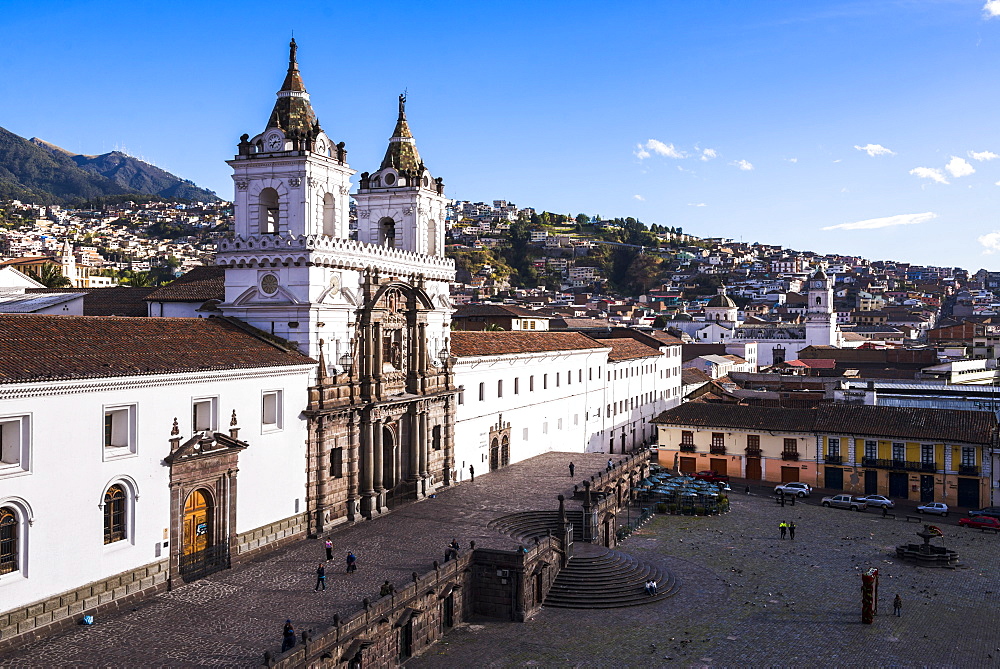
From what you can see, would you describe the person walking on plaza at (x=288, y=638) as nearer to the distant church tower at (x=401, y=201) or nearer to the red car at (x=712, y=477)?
the distant church tower at (x=401, y=201)

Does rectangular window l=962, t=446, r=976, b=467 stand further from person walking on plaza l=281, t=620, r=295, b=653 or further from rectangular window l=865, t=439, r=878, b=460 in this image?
Answer: person walking on plaza l=281, t=620, r=295, b=653

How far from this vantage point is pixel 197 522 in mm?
25203

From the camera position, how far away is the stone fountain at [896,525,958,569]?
116 feet

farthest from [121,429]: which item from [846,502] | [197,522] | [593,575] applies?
[846,502]

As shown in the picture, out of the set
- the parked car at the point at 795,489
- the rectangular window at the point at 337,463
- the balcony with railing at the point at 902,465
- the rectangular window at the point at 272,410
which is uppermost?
the rectangular window at the point at 272,410

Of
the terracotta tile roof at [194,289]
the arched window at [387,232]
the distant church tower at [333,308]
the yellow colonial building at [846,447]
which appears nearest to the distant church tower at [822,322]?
the yellow colonial building at [846,447]

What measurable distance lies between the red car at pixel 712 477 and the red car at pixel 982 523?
14.5 meters

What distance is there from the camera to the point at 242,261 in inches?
1243

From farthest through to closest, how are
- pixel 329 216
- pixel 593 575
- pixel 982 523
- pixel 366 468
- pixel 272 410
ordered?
pixel 982 523 → pixel 329 216 → pixel 366 468 → pixel 593 575 → pixel 272 410

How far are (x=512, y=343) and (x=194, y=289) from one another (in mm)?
17807

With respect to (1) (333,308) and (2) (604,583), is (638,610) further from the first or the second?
(1) (333,308)

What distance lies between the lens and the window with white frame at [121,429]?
22.3 m

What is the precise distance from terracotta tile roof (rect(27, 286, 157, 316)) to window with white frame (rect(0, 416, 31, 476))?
2358cm

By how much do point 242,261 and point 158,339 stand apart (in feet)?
22.7
